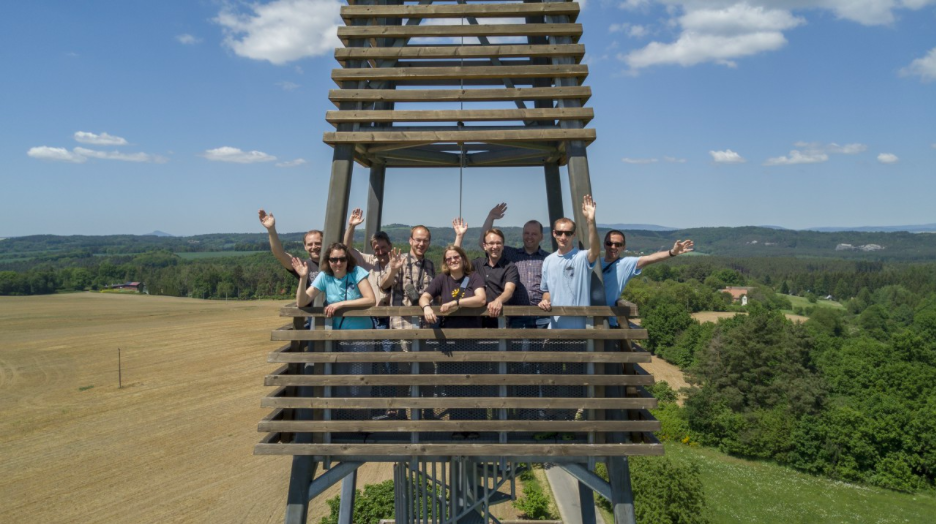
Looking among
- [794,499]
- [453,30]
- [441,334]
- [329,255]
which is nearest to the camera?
[441,334]

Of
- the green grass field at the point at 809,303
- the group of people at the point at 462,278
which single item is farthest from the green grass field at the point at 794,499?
the green grass field at the point at 809,303

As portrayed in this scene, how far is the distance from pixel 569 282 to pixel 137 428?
161 ft

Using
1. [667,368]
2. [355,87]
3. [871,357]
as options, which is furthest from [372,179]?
[667,368]

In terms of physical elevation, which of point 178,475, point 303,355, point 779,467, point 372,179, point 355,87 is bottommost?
point 779,467

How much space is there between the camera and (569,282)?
652 cm

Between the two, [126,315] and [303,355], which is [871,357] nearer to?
[303,355]

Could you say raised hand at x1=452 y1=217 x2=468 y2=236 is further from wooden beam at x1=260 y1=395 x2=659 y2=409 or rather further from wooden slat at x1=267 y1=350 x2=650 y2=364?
wooden beam at x1=260 y1=395 x2=659 y2=409

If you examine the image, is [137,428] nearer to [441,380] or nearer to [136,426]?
[136,426]

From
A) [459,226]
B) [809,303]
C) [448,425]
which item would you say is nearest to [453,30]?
[459,226]

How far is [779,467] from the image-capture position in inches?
1602

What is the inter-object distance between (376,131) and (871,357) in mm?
59637

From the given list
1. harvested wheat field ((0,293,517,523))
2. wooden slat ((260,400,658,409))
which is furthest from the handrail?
harvested wheat field ((0,293,517,523))

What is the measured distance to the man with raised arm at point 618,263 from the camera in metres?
6.73

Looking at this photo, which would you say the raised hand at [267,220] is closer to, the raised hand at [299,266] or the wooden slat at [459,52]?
the raised hand at [299,266]
